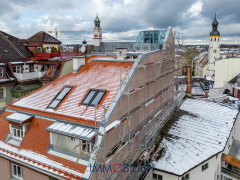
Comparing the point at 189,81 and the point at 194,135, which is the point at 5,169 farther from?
the point at 189,81

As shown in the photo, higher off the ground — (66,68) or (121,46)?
(121,46)

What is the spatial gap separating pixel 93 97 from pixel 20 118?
518 cm

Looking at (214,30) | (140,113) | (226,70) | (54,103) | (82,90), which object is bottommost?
(140,113)

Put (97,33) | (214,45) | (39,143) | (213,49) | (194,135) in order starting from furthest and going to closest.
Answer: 1. (97,33)
2. (213,49)
3. (214,45)
4. (194,135)
5. (39,143)

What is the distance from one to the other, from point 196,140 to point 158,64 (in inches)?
298

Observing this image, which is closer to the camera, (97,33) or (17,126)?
(17,126)

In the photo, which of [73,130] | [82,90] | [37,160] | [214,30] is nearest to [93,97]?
[82,90]

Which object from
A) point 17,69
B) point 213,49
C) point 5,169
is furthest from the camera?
point 213,49

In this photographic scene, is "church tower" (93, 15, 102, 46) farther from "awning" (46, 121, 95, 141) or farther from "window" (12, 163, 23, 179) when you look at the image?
"awning" (46, 121, 95, 141)

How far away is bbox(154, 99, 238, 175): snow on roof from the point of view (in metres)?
16.2

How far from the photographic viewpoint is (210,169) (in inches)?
704

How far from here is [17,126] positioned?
48.9 ft

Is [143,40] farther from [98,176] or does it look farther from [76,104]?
[98,176]

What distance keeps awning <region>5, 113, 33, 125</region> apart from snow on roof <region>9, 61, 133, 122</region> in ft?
2.16
